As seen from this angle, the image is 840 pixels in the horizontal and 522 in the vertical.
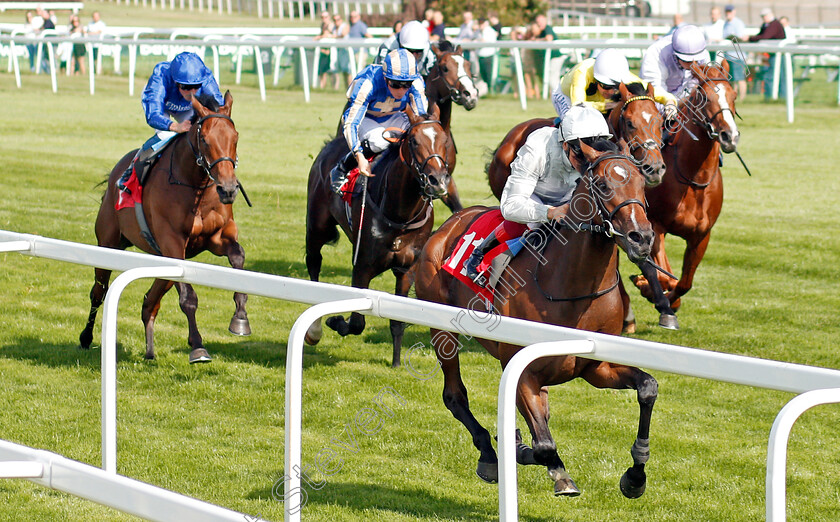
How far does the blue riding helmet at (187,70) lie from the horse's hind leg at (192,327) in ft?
4.18

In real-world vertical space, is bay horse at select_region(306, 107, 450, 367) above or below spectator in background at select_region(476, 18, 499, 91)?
below

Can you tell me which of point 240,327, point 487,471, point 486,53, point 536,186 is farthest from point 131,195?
point 486,53

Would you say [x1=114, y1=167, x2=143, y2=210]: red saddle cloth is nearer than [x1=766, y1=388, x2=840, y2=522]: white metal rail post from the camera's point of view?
No

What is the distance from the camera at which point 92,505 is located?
4559 mm

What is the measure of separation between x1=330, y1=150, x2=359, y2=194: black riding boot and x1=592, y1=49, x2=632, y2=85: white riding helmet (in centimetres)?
178

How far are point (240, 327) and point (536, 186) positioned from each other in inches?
120

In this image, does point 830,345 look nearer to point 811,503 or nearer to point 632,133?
point 632,133

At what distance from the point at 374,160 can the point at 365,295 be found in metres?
4.19

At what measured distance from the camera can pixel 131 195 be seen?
7.02m

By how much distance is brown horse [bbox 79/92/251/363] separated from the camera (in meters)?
6.49

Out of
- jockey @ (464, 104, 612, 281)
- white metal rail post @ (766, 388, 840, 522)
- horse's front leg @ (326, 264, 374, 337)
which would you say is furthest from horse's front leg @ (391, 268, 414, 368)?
white metal rail post @ (766, 388, 840, 522)

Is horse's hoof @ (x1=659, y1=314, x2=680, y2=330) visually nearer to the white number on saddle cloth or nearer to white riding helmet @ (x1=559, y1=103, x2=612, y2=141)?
the white number on saddle cloth

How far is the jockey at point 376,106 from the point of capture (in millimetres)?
6941

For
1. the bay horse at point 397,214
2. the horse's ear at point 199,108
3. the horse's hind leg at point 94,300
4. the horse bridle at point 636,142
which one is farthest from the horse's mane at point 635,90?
the horse's hind leg at point 94,300
